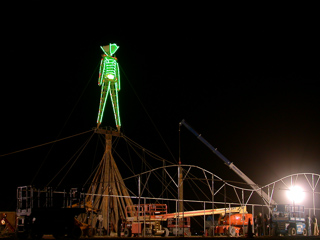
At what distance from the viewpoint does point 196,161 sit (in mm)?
66000

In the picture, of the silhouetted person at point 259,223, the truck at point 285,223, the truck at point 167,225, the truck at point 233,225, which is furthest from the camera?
the truck at point 233,225

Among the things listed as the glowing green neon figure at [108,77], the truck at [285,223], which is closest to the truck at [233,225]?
the truck at [285,223]

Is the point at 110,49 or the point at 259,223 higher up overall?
the point at 110,49

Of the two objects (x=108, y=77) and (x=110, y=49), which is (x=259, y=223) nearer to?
(x=108, y=77)

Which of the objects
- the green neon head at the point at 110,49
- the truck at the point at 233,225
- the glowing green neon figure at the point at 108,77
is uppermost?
the green neon head at the point at 110,49

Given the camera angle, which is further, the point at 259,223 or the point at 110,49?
the point at 110,49

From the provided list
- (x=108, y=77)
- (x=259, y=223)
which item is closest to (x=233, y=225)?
(x=259, y=223)

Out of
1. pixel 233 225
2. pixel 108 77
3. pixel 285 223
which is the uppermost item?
pixel 108 77

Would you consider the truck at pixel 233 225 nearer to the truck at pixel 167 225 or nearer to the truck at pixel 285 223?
the truck at pixel 167 225

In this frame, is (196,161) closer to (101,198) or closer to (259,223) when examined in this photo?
(101,198)

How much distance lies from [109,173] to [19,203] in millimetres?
16914

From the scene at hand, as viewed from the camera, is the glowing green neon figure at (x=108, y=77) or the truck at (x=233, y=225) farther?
the glowing green neon figure at (x=108, y=77)

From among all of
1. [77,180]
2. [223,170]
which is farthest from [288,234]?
[223,170]

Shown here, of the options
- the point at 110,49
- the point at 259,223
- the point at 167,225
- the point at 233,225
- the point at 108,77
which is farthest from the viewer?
the point at 110,49
